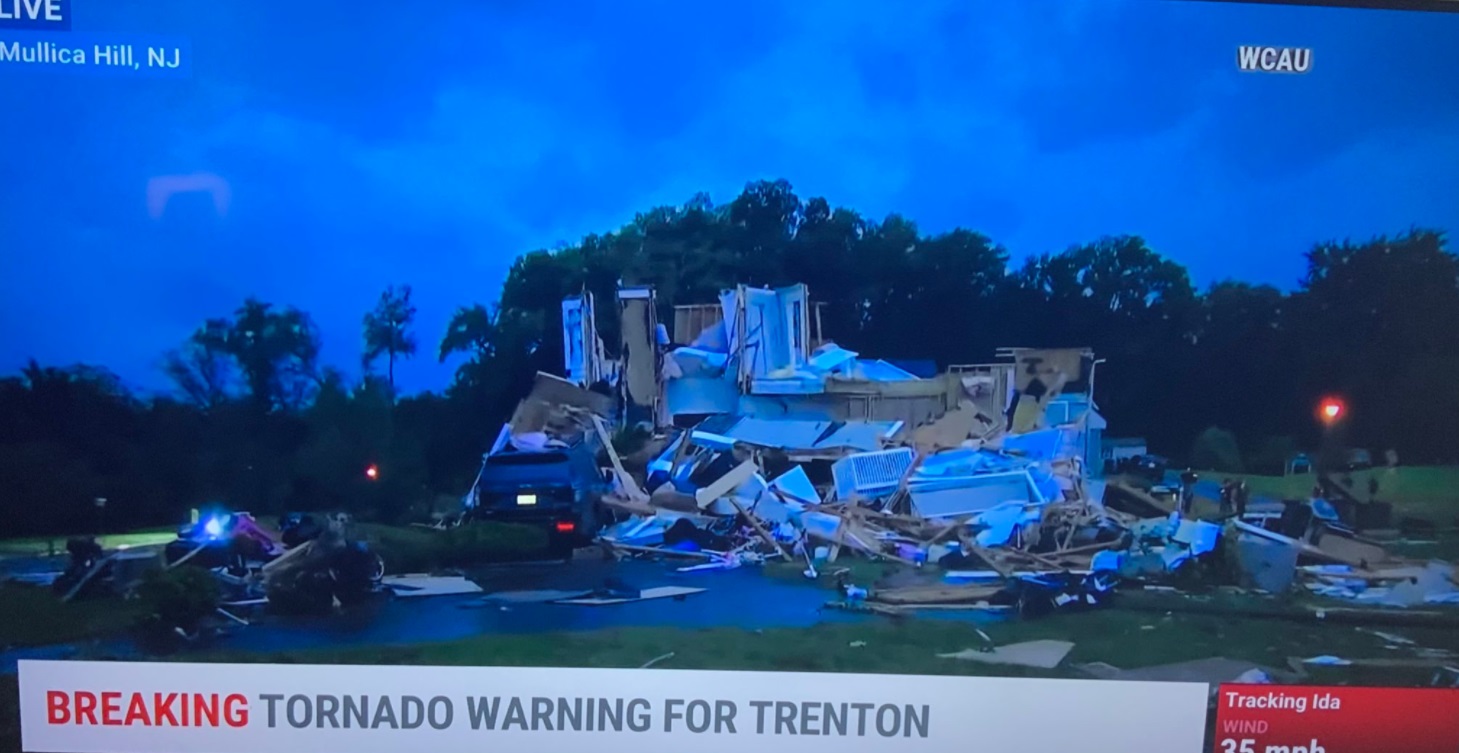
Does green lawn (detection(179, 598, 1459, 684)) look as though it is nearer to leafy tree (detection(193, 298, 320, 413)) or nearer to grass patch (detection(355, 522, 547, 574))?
grass patch (detection(355, 522, 547, 574))

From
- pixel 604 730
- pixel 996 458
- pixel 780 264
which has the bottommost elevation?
pixel 604 730

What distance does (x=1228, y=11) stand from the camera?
1344 millimetres

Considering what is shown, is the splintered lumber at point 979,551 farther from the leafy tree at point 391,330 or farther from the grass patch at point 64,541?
the grass patch at point 64,541

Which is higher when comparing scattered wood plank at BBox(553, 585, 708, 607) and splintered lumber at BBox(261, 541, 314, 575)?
splintered lumber at BBox(261, 541, 314, 575)

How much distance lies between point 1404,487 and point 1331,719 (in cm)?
38

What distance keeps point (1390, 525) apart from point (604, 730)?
1.27 meters

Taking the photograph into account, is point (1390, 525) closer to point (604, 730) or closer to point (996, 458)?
point (996, 458)

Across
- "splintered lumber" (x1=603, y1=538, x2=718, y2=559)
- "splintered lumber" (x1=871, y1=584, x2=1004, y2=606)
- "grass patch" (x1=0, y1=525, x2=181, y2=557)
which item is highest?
"grass patch" (x1=0, y1=525, x2=181, y2=557)

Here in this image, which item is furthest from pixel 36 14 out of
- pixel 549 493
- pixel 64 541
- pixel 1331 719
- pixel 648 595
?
pixel 1331 719

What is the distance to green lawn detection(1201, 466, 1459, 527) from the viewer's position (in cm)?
141

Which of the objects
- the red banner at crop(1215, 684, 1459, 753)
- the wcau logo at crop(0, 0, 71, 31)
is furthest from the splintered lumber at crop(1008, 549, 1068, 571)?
the wcau logo at crop(0, 0, 71, 31)

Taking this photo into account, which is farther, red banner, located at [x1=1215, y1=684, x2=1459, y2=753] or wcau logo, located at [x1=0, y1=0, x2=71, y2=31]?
red banner, located at [x1=1215, y1=684, x2=1459, y2=753]

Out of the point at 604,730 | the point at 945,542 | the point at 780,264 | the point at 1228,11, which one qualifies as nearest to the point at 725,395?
the point at 780,264

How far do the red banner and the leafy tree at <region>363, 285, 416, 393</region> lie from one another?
4.51 ft
